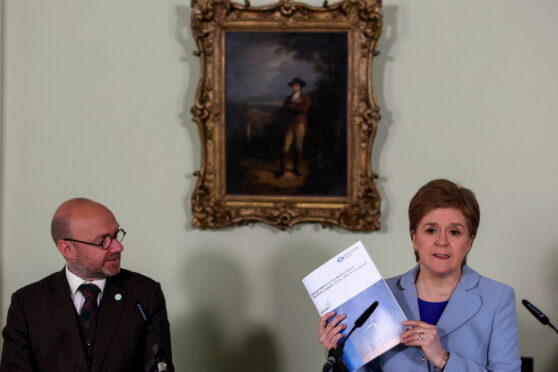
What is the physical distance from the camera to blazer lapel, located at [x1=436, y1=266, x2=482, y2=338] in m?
2.86

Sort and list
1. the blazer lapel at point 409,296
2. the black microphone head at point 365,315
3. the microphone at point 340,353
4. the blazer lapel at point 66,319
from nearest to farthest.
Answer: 1. the microphone at point 340,353
2. the black microphone head at point 365,315
3. the blazer lapel at point 409,296
4. the blazer lapel at point 66,319

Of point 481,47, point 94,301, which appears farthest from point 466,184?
point 94,301

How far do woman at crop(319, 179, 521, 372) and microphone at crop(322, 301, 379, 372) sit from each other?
0.08 metres

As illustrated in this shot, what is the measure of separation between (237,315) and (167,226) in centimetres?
75

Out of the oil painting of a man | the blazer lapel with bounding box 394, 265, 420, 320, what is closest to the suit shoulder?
the blazer lapel with bounding box 394, 265, 420, 320

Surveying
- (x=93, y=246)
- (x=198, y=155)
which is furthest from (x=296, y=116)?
(x=93, y=246)

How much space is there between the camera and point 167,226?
4754 mm

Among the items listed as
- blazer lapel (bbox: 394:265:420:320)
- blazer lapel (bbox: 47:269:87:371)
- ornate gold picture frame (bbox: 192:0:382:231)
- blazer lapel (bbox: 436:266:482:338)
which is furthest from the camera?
ornate gold picture frame (bbox: 192:0:382:231)

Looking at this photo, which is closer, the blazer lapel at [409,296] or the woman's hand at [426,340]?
the woman's hand at [426,340]

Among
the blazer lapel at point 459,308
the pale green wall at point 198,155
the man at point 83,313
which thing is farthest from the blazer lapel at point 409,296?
the pale green wall at point 198,155

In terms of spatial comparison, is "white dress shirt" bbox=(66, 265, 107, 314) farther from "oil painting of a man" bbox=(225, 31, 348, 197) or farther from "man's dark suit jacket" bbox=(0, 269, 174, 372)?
"oil painting of a man" bbox=(225, 31, 348, 197)

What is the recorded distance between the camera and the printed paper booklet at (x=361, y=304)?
2.79 metres

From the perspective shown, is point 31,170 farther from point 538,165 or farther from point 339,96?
point 538,165

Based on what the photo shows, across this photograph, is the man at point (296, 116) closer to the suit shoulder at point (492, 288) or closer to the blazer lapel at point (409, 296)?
the blazer lapel at point (409, 296)
